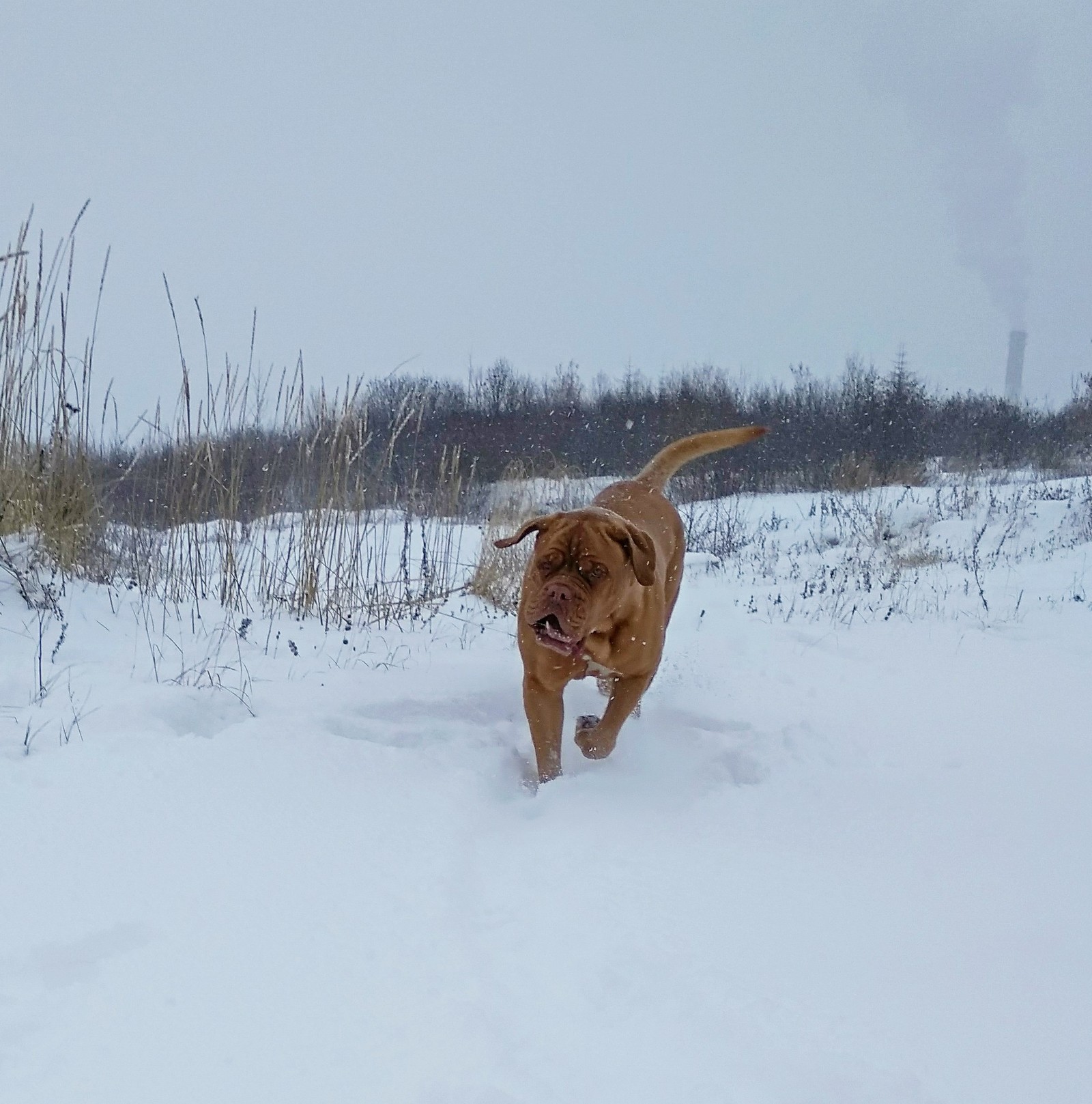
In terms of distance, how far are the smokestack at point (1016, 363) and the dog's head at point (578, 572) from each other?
65.4m

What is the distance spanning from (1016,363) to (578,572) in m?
70.1

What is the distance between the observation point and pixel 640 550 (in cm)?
293

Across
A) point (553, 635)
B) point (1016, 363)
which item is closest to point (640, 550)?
point (553, 635)

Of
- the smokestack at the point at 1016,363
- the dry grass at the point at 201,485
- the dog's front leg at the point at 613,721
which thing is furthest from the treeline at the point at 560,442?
the smokestack at the point at 1016,363

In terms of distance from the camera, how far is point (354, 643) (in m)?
4.05

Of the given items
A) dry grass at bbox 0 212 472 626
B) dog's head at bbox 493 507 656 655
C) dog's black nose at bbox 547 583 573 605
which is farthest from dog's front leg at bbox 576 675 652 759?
dry grass at bbox 0 212 472 626

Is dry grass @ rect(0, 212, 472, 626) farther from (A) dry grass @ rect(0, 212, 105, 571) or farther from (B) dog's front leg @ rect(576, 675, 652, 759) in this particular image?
(B) dog's front leg @ rect(576, 675, 652, 759)

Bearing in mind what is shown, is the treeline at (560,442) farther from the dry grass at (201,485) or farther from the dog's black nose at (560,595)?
the dog's black nose at (560,595)

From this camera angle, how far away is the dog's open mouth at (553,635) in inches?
100.0

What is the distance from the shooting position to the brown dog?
2.59 m

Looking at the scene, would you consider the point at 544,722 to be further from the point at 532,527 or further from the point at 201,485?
the point at 201,485

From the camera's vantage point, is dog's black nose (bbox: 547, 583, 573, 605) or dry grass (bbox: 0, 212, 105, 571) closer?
dog's black nose (bbox: 547, 583, 573, 605)

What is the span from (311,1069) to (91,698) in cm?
175

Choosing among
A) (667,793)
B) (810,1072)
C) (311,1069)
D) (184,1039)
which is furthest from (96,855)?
(667,793)
